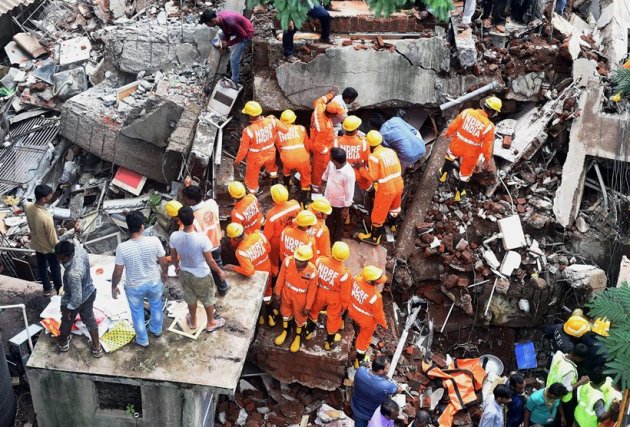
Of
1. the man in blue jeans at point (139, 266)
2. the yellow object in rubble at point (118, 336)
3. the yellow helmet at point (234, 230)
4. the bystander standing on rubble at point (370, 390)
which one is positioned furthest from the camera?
the yellow helmet at point (234, 230)

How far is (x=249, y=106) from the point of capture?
402 inches

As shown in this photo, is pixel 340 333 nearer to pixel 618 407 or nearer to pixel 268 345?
pixel 268 345

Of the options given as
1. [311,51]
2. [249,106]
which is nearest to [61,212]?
[249,106]

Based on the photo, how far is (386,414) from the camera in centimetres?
845

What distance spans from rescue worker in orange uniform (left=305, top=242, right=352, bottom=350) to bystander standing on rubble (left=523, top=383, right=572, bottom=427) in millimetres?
2517

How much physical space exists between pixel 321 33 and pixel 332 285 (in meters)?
4.55

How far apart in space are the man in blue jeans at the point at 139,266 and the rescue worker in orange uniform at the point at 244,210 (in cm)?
153

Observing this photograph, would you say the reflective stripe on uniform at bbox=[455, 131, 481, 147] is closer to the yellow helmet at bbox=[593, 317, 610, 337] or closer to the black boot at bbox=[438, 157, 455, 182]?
the black boot at bbox=[438, 157, 455, 182]

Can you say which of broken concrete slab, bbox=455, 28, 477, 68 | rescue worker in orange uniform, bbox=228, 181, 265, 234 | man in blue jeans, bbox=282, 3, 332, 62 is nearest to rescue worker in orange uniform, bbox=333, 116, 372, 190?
rescue worker in orange uniform, bbox=228, 181, 265, 234

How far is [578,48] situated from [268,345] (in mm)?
6726

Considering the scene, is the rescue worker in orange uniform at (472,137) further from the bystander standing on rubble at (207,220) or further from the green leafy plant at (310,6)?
the green leafy plant at (310,6)

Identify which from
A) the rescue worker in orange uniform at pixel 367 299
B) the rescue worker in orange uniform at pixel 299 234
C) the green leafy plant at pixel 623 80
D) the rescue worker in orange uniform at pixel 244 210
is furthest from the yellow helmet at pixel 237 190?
the green leafy plant at pixel 623 80

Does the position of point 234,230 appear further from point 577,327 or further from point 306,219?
point 577,327

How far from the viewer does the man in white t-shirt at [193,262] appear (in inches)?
312
